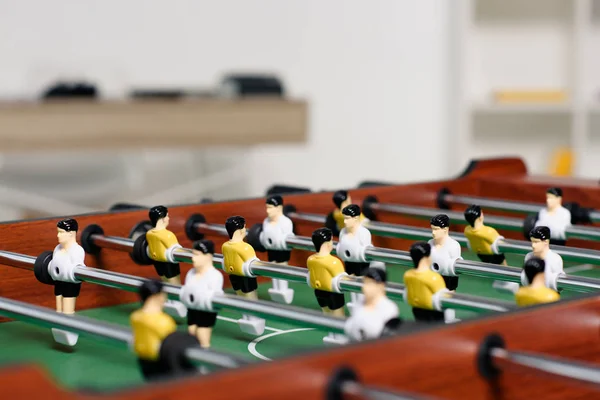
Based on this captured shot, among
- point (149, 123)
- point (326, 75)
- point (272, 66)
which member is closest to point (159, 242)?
point (149, 123)

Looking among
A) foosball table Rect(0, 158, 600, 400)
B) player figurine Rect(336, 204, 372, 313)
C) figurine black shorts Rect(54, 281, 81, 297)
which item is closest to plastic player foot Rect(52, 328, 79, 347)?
foosball table Rect(0, 158, 600, 400)

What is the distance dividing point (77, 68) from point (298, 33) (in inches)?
46.3

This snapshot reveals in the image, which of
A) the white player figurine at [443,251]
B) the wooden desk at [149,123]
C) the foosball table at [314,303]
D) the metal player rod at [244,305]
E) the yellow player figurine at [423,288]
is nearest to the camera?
the foosball table at [314,303]

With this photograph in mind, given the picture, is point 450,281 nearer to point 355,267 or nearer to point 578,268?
point 355,267

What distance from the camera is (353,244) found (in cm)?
165

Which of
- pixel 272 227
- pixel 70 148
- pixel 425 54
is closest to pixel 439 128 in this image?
pixel 425 54

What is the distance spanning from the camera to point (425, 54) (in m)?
5.55

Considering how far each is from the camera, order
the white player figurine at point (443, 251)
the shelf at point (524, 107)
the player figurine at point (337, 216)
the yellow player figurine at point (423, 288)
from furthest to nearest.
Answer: the shelf at point (524, 107) < the player figurine at point (337, 216) < the white player figurine at point (443, 251) < the yellow player figurine at point (423, 288)

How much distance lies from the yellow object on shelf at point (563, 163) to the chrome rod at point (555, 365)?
3880 millimetres

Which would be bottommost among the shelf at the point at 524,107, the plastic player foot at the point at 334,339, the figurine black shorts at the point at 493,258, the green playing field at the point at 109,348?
the green playing field at the point at 109,348

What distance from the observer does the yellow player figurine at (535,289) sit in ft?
4.15

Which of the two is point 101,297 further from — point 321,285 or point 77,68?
point 77,68

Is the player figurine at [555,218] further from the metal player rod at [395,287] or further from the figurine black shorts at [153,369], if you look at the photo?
the figurine black shorts at [153,369]

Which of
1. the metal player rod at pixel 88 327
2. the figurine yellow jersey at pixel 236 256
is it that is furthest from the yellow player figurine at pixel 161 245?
the metal player rod at pixel 88 327
